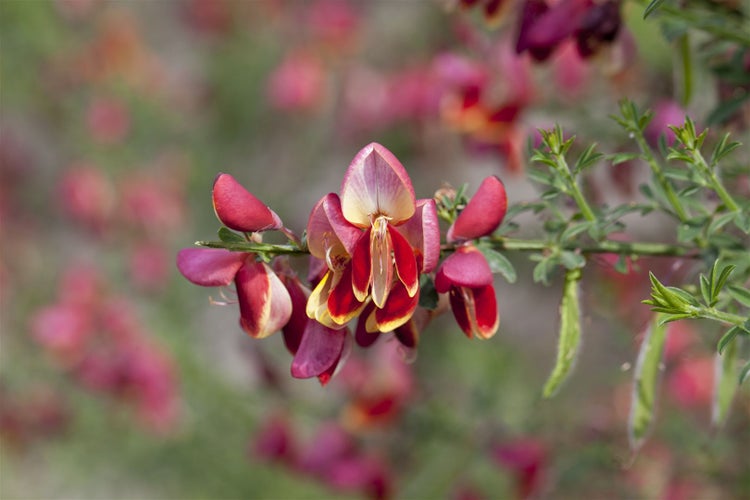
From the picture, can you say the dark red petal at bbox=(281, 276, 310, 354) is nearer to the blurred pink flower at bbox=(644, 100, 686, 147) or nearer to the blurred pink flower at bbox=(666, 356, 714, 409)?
the blurred pink flower at bbox=(644, 100, 686, 147)

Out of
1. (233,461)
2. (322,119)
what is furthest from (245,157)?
(233,461)

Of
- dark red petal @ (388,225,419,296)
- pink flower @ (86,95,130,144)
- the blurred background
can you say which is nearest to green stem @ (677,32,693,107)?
the blurred background

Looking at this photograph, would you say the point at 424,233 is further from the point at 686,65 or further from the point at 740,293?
the point at 686,65

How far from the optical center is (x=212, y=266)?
1.97 ft

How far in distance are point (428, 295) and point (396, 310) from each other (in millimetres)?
65

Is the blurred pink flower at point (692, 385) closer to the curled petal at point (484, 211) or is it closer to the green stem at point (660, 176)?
the green stem at point (660, 176)

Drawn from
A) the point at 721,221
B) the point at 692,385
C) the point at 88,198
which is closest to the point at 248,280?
the point at 721,221

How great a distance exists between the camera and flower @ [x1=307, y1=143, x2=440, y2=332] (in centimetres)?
55

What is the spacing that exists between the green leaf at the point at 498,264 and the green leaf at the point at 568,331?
6 centimetres

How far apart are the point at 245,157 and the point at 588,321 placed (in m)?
2.86

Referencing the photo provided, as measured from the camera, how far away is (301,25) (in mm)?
3551

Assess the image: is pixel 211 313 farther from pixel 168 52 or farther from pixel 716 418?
pixel 716 418

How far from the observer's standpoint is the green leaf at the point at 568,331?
2.06ft

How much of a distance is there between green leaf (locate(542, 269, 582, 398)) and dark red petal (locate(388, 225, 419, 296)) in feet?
0.46
